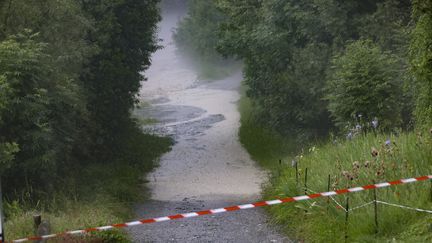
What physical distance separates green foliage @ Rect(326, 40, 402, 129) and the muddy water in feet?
11.7

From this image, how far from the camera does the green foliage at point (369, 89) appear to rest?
1783cm

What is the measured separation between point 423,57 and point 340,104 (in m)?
6.81

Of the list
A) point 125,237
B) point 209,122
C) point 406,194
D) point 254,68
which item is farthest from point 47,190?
point 209,122

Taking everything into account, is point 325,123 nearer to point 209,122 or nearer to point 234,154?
point 234,154

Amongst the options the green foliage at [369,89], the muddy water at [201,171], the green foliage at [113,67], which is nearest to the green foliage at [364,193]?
the muddy water at [201,171]

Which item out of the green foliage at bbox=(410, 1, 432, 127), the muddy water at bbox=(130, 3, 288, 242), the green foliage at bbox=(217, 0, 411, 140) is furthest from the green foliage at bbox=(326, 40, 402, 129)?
the green foliage at bbox=(410, 1, 432, 127)

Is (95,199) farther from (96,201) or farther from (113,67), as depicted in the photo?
(113,67)

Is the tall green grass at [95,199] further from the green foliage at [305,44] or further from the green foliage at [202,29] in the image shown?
the green foliage at [202,29]

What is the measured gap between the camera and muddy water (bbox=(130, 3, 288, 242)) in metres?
13.1

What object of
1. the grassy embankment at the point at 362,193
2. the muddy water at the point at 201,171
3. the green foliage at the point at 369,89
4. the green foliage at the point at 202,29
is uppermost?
the green foliage at the point at 202,29

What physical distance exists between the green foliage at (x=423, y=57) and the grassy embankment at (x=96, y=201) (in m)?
5.95

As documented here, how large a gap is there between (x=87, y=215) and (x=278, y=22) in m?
14.8

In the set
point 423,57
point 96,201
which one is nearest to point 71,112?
point 96,201

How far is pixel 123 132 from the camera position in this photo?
27297 mm
